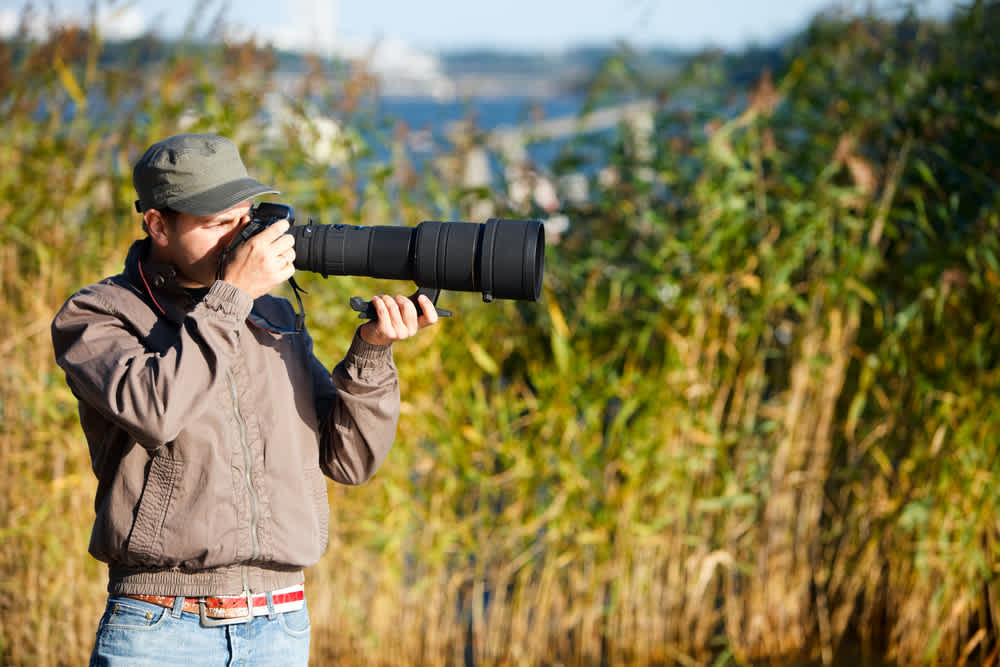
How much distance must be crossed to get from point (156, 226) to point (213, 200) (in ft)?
0.34

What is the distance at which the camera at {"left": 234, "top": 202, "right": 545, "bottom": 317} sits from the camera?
1402mm

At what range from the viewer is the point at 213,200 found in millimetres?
1297

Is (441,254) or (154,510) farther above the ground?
(441,254)

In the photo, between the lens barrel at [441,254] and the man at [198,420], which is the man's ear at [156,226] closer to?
the man at [198,420]

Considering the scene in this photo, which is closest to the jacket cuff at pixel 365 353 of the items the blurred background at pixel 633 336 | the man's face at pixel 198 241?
the man's face at pixel 198 241

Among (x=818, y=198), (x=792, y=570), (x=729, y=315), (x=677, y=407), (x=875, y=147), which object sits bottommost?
(x=792, y=570)

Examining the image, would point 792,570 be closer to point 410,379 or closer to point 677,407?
point 677,407

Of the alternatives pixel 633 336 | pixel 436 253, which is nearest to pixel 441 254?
pixel 436 253

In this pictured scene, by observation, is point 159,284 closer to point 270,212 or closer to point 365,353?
point 270,212

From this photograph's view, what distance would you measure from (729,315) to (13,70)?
7.07 feet

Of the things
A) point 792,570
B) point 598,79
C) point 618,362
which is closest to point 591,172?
point 598,79

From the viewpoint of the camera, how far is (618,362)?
114 inches

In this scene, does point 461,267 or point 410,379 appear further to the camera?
point 410,379

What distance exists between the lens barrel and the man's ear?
0.19m
